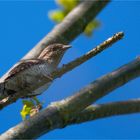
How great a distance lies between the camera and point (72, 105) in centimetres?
273

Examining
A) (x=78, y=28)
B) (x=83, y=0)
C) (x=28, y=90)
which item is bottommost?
(x=28, y=90)

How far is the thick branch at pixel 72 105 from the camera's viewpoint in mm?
2574

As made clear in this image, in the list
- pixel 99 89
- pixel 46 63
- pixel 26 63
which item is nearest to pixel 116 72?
pixel 99 89

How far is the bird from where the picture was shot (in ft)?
11.8

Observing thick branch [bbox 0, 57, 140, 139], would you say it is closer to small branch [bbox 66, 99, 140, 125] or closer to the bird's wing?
small branch [bbox 66, 99, 140, 125]

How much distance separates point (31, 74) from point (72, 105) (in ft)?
5.13

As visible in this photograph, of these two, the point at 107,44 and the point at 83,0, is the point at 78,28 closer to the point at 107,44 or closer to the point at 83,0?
the point at 83,0

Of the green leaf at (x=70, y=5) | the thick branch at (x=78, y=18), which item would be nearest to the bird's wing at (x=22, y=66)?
the thick branch at (x=78, y=18)

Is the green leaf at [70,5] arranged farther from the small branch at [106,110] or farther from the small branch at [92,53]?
the small branch at [106,110]

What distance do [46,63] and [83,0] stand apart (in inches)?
51.1

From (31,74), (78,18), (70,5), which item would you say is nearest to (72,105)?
(78,18)

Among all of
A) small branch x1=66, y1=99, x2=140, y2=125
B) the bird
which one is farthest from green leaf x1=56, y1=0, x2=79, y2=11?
small branch x1=66, y1=99, x2=140, y2=125

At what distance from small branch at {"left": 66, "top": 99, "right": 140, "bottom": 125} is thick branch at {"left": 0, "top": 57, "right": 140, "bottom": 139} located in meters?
0.02

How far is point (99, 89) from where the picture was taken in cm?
273
